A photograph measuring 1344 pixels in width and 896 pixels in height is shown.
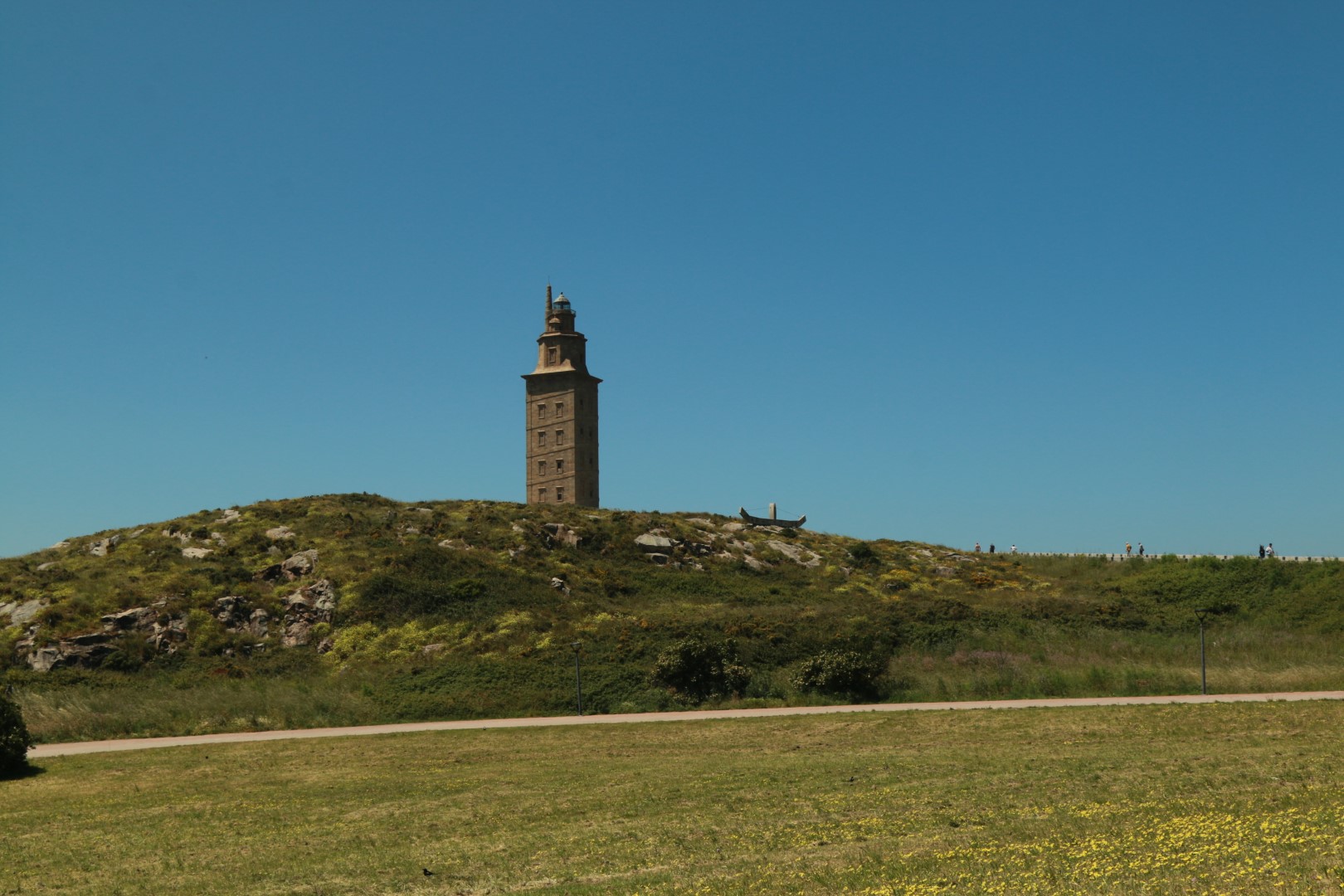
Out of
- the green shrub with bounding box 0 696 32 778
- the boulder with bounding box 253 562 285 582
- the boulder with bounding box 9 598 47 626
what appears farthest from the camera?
the boulder with bounding box 253 562 285 582

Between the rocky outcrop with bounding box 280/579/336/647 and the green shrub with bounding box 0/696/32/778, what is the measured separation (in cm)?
2080

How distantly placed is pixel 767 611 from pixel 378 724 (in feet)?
62.0

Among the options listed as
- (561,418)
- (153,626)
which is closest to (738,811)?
(153,626)

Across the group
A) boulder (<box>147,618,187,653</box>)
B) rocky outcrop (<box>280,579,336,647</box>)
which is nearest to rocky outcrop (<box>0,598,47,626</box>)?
boulder (<box>147,618,187,653</box>)

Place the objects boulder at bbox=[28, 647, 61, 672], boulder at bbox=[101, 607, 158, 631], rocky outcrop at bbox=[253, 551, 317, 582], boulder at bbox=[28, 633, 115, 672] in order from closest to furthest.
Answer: boulder at bbox=[28, 647, 61, 672] < boulder at bbox=[28, 633, 115, 672] < boulder at bbox=[101, 607, 158, 631] < rocky outcrop at bbox=[253, 551, 317, 582]

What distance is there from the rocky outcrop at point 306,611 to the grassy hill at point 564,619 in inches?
5.7

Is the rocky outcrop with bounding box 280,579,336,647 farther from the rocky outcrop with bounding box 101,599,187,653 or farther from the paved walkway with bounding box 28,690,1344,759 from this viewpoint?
the paved walkway with bounding box 28,690,1344,759

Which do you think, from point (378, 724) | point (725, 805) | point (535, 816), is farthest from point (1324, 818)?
point (378, 724)

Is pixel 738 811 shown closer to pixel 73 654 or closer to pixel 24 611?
pixel 73 654

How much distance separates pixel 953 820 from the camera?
15.2m

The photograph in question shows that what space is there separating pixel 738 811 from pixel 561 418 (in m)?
69.9

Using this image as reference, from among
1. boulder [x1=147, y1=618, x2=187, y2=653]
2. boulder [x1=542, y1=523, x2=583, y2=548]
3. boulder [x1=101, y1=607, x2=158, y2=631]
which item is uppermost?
boulder [x1=542, y1=523, x2=583, y2=548]

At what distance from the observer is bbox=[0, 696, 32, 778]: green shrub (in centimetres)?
2634

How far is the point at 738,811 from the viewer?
17.3 metres
